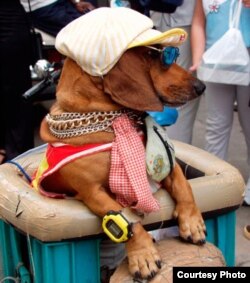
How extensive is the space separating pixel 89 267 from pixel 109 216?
290 millimetres

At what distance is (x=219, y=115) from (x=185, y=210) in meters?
1.69

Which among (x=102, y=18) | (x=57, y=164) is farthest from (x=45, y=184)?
(x=102, y=18)

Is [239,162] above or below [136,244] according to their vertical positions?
below

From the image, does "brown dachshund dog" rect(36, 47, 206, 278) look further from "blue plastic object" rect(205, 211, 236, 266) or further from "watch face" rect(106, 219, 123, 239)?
"blue plastic object" rect(205, 211, 236, 266)

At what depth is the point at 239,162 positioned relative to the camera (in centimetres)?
479

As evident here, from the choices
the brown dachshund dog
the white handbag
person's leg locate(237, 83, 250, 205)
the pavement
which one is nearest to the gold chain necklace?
the brown dachshund dog

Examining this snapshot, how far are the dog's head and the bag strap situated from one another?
4.13 ft

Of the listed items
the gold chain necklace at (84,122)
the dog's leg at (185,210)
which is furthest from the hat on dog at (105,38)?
the dog's leg at (185,210)

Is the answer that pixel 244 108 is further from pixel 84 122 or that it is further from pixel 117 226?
pixel 117 226

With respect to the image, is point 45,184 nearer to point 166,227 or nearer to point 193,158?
point 166,227

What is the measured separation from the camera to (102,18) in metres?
2.08

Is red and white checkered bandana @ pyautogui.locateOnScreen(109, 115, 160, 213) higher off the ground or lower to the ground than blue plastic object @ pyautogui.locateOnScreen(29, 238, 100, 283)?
higher

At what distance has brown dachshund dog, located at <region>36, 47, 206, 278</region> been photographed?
6.80 ft

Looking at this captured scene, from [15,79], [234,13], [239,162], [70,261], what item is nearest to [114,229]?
[70,261]
